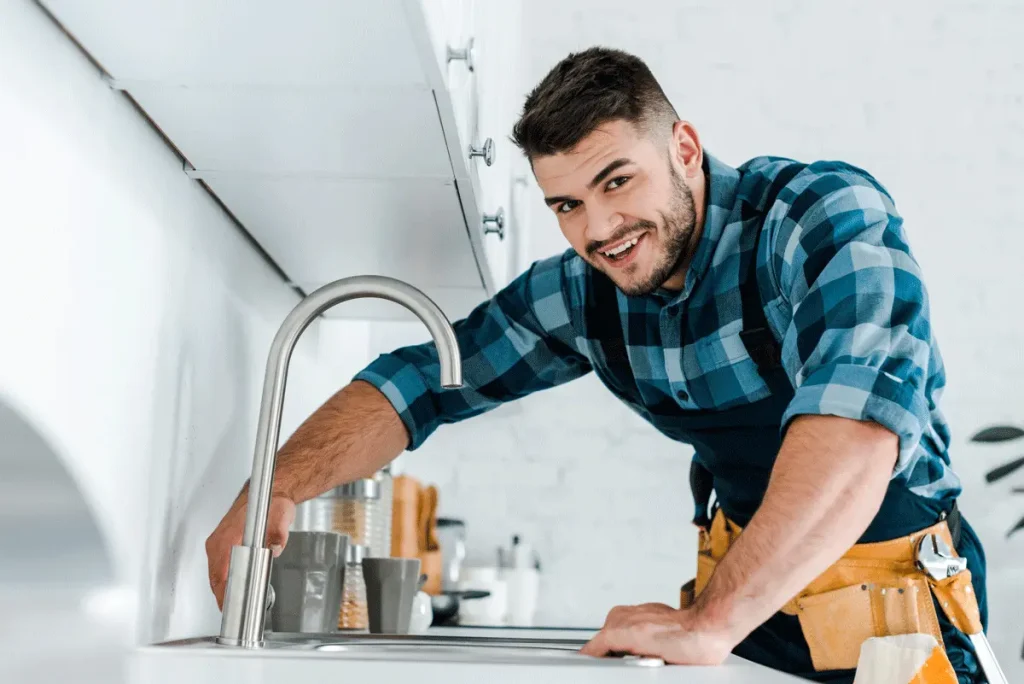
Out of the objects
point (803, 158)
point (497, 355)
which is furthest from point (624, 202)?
point (803, 158)

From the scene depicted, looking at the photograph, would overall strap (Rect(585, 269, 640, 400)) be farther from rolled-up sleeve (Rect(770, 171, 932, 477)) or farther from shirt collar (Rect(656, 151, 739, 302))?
rolled-up sleeve (Rect(770, 171, 932, 477))

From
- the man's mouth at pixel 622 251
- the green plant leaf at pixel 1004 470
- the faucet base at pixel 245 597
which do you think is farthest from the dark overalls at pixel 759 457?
the green plant leaf at pixel 1004 470

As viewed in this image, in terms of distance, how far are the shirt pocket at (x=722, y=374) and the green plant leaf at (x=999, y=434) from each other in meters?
1.50

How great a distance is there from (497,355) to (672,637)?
25.8 inches

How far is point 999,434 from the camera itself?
2564 mm

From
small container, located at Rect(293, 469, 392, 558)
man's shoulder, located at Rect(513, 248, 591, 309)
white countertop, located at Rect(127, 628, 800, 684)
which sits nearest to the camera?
white countertop, located at Rect(127, 628, 800, 684)

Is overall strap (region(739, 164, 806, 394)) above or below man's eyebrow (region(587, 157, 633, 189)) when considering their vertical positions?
below

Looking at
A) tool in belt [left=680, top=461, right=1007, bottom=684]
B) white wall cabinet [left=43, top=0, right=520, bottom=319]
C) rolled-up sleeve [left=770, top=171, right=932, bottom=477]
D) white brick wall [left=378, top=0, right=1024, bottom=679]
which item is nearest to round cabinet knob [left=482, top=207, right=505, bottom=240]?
white wall cabinet [left=43, top=0, right=520, bottom=319]

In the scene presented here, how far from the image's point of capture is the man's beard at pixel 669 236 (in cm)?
131

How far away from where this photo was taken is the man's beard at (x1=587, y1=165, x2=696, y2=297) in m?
1.31

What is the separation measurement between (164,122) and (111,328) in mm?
229

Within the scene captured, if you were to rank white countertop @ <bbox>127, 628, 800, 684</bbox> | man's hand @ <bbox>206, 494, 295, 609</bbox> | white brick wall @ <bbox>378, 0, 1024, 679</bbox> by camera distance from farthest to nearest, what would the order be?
white brick wall @ <bbox>378, 0, 1024, 679</bbox>, man's hand @ <bbox>206, 494, 295, 609</bbox>, white countertop @ <bbox>127, 628, 800, 684</bbox>

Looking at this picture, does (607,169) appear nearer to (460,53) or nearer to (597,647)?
(460,53)

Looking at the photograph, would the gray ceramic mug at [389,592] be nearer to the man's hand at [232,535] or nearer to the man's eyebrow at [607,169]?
the man's hand at [232,535]
